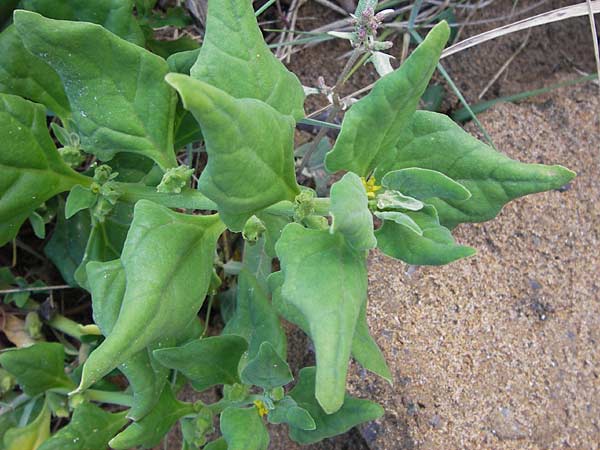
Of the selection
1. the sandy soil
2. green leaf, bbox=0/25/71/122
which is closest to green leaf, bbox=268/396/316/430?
the sandy soil

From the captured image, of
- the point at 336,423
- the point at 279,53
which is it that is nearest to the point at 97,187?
the point at 336,423

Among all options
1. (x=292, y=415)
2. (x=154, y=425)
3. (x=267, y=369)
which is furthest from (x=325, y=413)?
(x=154, y=425)

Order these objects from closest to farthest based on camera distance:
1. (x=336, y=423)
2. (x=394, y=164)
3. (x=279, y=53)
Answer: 1. (x=394, y=164)
2. (x=336, y=423)
3. (x=279, y=53)

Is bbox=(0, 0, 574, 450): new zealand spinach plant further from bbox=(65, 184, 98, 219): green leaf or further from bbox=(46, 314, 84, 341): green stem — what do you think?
bbox=(46, 314, 84, 341): green stem

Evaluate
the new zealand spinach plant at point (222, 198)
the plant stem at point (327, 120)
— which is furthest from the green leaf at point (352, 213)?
the plant stem at point (327, 120)

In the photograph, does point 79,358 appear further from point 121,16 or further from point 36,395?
point 121,16

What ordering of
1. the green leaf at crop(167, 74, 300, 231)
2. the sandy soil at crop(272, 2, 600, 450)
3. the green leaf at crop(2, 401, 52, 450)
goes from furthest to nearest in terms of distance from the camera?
the green leaf at crop(2, 401, 52, 450) → the sandy soil at crop(272, 2, 600, 450) → the green leaf at crop(167, 74, 300, 231)

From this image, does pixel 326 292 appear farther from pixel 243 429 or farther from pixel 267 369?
pixel 243 429
